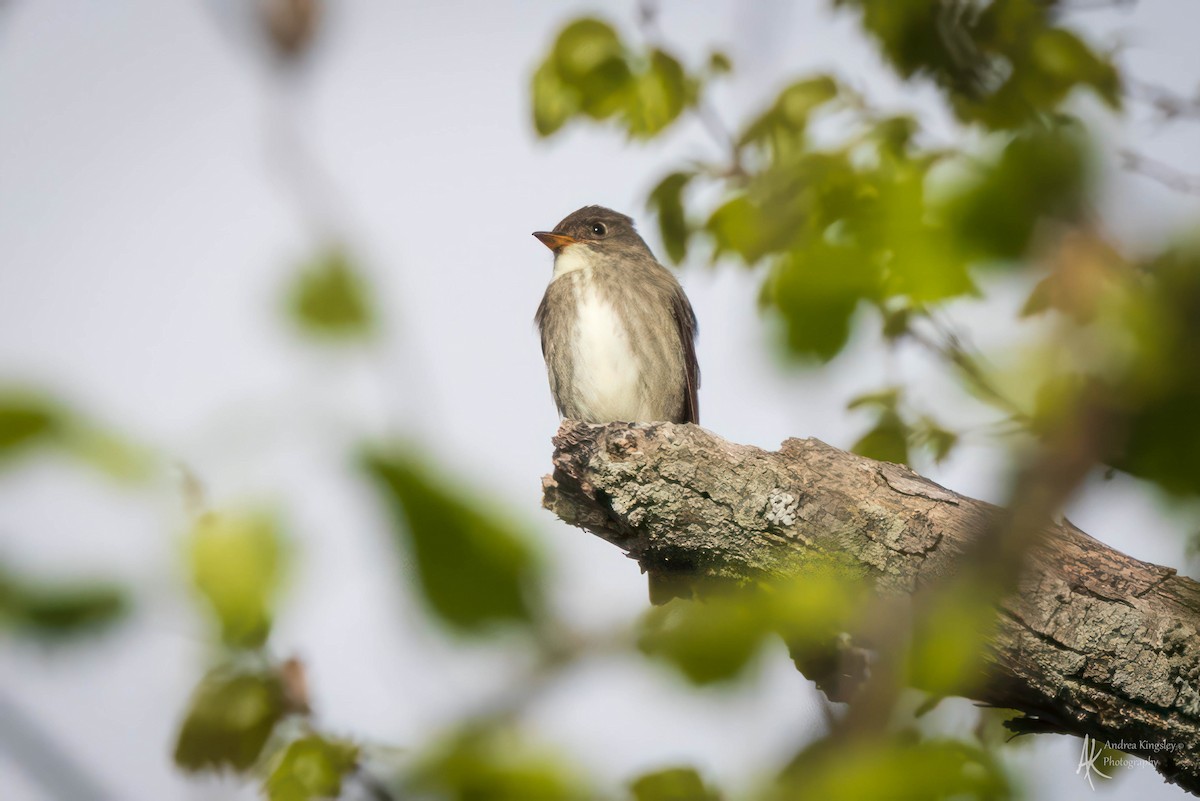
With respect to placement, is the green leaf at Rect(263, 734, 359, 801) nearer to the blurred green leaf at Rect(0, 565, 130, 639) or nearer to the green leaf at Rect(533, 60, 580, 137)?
the blurred green leaf at Rect(0, 565, 130, 639)

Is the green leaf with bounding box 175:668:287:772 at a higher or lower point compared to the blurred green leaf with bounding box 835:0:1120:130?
lower

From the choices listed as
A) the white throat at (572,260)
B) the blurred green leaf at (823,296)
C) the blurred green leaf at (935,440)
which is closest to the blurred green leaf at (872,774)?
the blurred green leaf at (823,296)

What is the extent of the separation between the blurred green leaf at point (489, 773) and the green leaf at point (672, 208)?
3863 mm

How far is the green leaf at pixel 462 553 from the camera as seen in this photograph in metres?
0.81

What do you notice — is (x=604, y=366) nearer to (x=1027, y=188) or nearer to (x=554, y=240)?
(x=554, y=240)

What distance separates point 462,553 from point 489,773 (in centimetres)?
34

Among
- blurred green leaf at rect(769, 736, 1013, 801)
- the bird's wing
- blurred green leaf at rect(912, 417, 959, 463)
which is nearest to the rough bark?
blurred green leaf at rect(912, 417, 959, 463)

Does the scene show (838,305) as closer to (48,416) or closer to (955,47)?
(955,47)

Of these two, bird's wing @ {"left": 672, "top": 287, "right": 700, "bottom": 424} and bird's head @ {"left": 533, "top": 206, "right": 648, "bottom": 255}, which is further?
bird's head @ {"left": 533, "top": 206, "right": 648, "bottom": 255}

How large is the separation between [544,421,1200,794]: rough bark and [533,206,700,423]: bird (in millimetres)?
2498

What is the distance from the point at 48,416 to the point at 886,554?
332 cm

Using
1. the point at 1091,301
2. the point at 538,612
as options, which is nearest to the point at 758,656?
the point at 538,612

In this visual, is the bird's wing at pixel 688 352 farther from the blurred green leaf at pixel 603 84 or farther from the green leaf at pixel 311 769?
the green leaf at pixel 311 769

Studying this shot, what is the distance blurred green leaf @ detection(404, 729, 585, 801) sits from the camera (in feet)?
3.54
